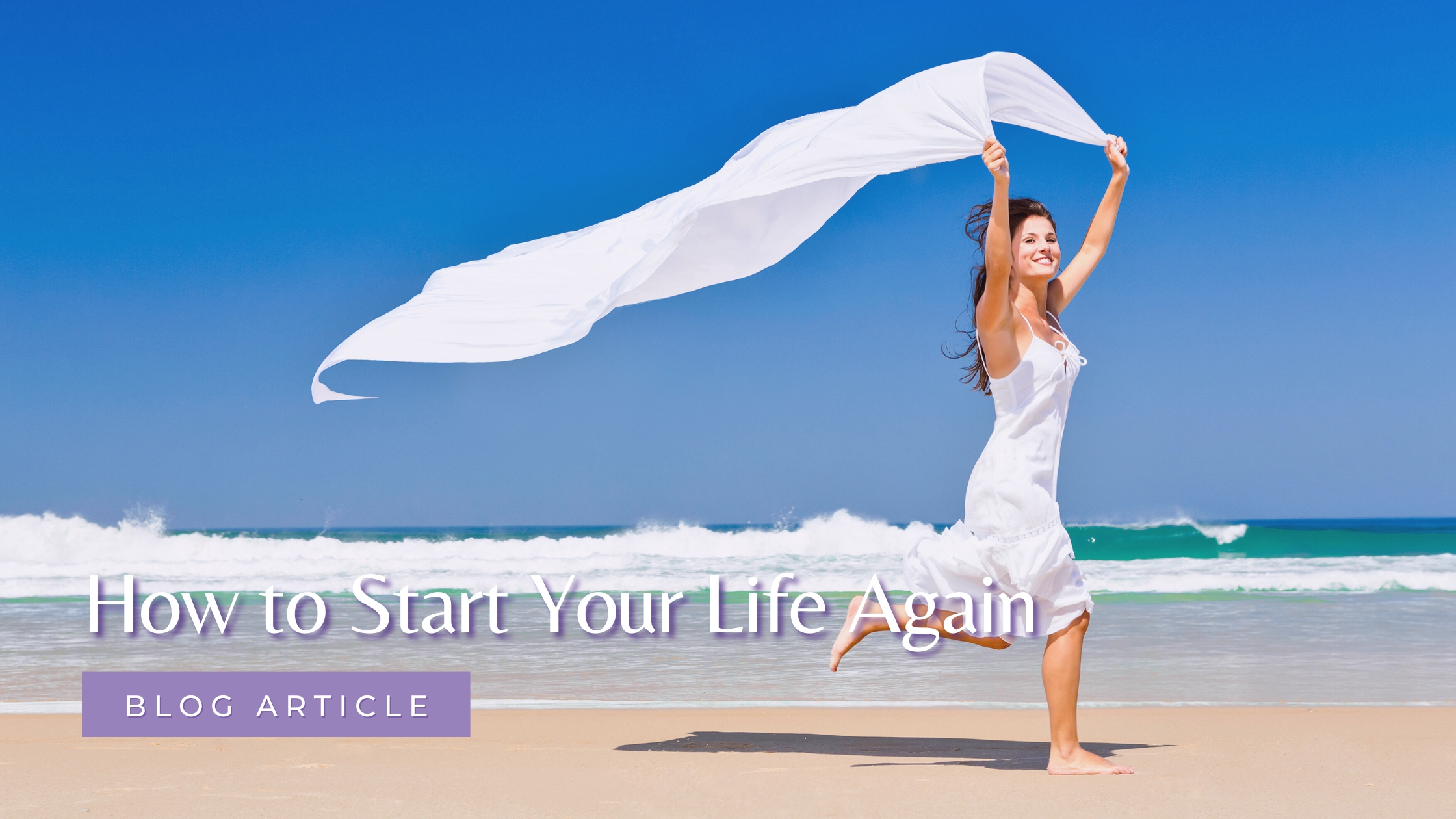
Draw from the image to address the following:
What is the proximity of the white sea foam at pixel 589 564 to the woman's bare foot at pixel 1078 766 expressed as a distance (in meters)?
6.60

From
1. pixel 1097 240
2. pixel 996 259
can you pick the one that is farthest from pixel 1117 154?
pixel 996 259

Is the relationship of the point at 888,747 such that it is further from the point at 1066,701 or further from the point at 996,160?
the point at 996,160

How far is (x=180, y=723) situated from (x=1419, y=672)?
633cm

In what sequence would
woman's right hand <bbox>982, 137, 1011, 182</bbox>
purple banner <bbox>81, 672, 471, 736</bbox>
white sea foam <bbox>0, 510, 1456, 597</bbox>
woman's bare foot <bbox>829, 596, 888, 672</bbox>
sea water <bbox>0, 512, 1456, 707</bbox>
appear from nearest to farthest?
woman's right hand <bbox>982, 137, 1011, 182</bbox>, woman's bare foot <bbox>829, 596, 888, 672</bbox>, purple banner <bbox>81, 672, 471, 736</bbox>, sea water <bbox>0, 512, 1456, 707</bbox>, white sea foam <bbox>0, 510, 1456, 597</bbox>

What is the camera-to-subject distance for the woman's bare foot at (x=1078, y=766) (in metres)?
3.43

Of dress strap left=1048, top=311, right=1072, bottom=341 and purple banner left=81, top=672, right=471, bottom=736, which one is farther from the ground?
dress strap left=1048, top=311, right=1072, bottom=341

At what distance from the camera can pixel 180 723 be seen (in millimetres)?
4602

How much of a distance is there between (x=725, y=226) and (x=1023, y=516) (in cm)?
134

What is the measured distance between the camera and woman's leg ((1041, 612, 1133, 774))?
3.40m

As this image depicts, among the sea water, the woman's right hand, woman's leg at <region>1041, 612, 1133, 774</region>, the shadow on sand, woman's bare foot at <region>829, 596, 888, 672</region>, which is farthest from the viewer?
the sea water

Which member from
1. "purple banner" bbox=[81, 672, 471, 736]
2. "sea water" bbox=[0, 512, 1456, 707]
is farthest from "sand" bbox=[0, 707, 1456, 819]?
"sea water" bbox=[0, 512, 1456, 707]

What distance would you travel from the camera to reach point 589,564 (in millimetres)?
20781

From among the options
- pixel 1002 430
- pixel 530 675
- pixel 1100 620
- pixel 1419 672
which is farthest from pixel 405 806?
pixel 1100 620

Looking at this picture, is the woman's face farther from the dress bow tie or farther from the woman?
the dress bow tie
